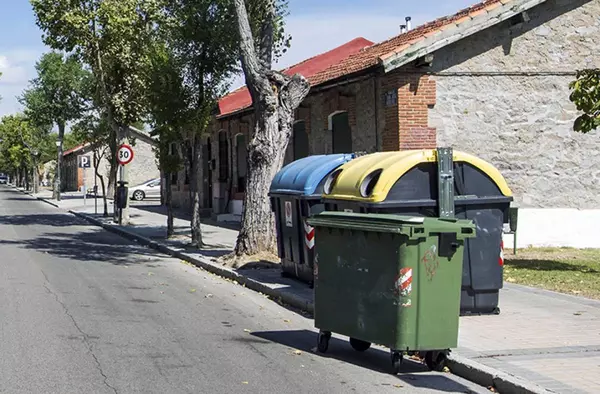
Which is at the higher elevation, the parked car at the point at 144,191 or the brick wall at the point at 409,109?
the brick wall at the point at 409,109

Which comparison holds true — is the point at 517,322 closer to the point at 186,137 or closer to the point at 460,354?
the point at 460,354

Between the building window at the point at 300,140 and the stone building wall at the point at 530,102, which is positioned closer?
the stone building wall at the point at 530,102

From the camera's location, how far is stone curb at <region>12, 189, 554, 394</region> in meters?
6.80

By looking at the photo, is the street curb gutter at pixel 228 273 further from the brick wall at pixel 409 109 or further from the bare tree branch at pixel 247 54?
the brick wall at pixel 409 109

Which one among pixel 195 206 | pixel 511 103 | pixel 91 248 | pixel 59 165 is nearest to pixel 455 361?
pixel 511 103

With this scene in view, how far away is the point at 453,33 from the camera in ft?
56.5

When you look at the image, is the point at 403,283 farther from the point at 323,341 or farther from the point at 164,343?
the point at 164,343

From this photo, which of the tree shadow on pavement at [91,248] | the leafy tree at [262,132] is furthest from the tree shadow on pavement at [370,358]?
the tree shadow on pavement at [91,248]

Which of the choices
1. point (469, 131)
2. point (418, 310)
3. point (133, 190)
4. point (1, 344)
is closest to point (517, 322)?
point (418, 310)

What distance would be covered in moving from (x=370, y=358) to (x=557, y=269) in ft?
24.4

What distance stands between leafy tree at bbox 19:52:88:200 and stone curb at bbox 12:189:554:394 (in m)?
32.4

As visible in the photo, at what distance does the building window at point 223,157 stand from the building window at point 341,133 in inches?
438

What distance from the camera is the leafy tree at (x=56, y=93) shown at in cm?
5381

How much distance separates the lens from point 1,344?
858cm
